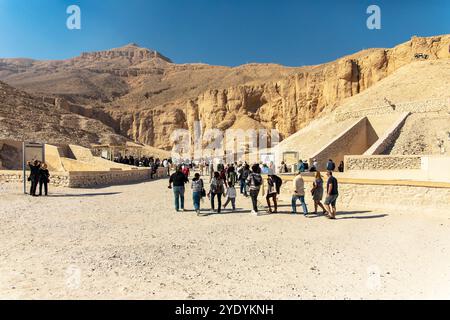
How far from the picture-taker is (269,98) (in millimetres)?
52938

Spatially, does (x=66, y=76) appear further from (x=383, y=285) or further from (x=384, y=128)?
(x=383, y=285)

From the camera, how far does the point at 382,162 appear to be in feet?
54.1

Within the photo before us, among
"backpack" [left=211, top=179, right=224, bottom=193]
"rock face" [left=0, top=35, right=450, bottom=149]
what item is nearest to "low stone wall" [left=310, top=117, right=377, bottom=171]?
"backpack" [left=211, top=179, right=224, bottom=193]

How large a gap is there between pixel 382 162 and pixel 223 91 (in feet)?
138

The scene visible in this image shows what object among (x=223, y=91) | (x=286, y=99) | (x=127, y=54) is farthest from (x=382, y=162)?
(x=127, y=54)

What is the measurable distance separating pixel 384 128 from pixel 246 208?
60.7ft

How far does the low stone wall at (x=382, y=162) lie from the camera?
52.6ft

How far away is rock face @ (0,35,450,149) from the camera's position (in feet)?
146

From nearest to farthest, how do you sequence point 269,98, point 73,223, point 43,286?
1. point 43,286
2. point 73,223
3. point 269,98

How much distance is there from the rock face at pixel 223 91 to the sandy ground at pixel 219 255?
38.1 m

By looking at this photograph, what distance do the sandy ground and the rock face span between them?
38072mm

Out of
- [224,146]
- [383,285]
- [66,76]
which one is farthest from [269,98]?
[66,76]

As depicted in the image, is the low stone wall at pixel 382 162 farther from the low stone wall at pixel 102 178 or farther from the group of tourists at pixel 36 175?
the group of tourists at pixel 36 175

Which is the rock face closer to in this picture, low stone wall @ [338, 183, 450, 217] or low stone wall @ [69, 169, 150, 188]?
low stone wall @ [69, 169, 150, 188]
